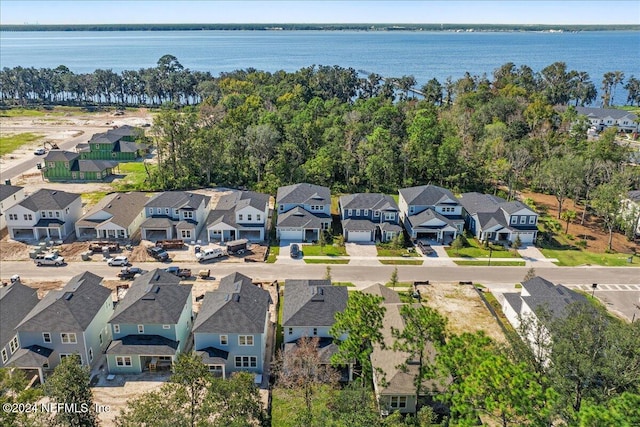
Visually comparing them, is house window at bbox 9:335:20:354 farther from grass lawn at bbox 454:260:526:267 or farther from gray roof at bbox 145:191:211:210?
grass lawn at bbox 454:260:526:267

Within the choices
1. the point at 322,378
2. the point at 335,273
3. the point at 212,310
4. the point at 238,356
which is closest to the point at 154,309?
the point at 212,310

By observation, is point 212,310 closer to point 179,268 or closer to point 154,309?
point 154,309

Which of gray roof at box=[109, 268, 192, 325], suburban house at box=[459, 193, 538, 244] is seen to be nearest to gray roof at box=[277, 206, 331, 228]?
suburban house at box=[459, 193, 538, 244]

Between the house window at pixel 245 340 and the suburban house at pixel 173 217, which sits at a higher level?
the suburban house at pixel 173 217

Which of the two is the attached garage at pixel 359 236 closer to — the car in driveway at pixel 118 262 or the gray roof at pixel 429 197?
the gray roof at pixel 429 197

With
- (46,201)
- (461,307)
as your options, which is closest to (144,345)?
(461,307)

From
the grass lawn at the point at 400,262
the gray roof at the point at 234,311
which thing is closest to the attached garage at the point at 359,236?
the grass lawn at the point at 400,262
